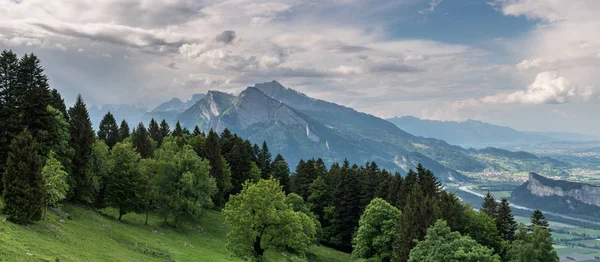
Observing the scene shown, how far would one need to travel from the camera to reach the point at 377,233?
68.5 m

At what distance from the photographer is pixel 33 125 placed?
49625 mm

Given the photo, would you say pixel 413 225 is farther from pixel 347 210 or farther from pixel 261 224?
pixel 347 210

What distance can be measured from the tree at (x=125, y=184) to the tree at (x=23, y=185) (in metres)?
21.1

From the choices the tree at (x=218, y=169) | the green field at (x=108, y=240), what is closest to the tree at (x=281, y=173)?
the tree at (x=218, y=169)

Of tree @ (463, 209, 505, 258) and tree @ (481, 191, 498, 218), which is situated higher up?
tree @ (481, 191, 498, 218)

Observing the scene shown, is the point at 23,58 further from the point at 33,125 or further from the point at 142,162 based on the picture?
the point at 142,162

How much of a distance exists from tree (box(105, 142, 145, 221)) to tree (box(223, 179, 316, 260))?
2473cm

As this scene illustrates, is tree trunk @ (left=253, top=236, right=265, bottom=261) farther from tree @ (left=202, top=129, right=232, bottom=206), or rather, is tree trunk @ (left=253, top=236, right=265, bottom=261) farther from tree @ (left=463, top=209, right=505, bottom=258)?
tree @ (left=202, top=129, right=232, bottom=206)

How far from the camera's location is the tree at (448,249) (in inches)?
1670

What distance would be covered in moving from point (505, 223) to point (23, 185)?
7756 cm

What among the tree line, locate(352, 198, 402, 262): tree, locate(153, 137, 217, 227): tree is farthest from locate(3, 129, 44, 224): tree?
locate(352, 198, 402, 262): tree

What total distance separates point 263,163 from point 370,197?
38.8m

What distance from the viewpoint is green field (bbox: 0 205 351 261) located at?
3073 centimetres

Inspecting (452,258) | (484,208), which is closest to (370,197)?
(484,208)
